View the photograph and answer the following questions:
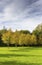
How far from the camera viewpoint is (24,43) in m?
77.3

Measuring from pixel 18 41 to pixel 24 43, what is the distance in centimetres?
370

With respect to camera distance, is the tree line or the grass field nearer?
the grass field

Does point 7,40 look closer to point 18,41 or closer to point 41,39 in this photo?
point 18,41

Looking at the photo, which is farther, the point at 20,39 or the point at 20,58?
the point at 20,39

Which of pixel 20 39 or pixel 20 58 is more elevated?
pixel 20 39

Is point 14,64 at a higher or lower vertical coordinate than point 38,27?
lower

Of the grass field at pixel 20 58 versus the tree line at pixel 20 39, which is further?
the tree line at pixel 20 39

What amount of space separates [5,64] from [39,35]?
6748cm

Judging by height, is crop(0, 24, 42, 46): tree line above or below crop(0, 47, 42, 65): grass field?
above

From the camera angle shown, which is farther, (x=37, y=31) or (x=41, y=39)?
(x=37, y=31)

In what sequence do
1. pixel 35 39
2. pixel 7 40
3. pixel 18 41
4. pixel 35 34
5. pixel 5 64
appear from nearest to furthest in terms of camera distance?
pixel 5 64 → pixel 7 40 → pixel 18 41 → pixel 35 39 → pixel 35 34

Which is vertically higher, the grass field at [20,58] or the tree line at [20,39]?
the tree line at [20,39]

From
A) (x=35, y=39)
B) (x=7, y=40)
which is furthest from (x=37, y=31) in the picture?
(x=7, y=40)

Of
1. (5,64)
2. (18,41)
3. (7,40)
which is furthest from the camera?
(18,41)
